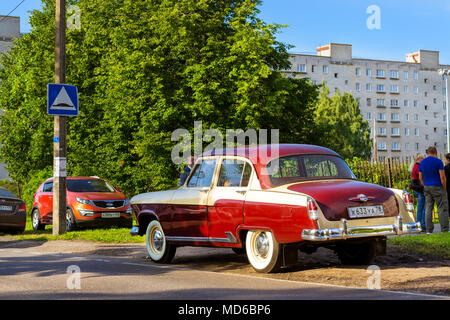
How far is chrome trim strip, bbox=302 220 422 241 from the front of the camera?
8814 mm

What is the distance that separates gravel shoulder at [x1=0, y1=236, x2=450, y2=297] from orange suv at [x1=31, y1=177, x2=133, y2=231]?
161 inches

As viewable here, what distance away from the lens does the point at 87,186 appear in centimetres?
2100

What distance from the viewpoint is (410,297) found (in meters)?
7.16

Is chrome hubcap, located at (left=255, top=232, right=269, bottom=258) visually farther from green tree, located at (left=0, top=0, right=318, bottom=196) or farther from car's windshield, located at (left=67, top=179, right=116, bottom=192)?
green tree, located at (left=0, top=0, right=318, bottom=196)

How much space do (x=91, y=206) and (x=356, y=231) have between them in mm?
11956

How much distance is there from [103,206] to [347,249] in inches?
421

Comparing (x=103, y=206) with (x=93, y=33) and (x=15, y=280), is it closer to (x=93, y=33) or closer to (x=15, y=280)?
(x=15, y=280)

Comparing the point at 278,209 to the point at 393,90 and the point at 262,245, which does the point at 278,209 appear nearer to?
the point at 262,245

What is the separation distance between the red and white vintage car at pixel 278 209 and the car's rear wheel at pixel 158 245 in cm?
2

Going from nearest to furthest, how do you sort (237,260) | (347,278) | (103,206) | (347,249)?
(347,278) < (347,249) < (237,260) < (103,206)

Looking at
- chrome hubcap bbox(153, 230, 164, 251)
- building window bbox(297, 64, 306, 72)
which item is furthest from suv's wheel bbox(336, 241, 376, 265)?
building window bbox(297, 64, 306, 72)

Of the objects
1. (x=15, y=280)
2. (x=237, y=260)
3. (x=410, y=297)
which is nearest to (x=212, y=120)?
(x=237, y=260)

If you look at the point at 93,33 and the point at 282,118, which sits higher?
the point at 93,33

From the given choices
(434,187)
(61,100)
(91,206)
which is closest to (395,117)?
(91,206)
